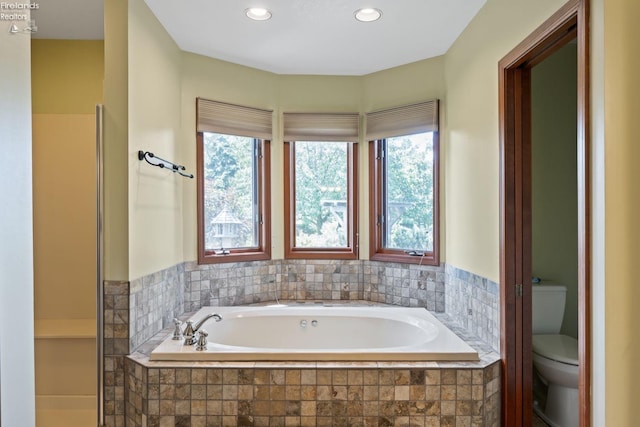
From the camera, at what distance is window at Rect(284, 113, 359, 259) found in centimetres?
342

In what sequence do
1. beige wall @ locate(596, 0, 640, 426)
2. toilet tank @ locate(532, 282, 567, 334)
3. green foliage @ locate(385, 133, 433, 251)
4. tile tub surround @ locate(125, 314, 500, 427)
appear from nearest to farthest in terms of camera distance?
beige wall @ locate(596, 0, 640, 426)
tile tub surround @ locate(125, 314, 500, 427)
toilet tank @ locate(532, 282, 567, 334)
green foliage @ locate(385, 133, 433, 251)

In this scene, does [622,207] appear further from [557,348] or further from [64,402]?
[64,402]

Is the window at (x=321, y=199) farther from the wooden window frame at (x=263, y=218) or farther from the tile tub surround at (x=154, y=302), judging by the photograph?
the tile tub surround at (x=154, y=302)

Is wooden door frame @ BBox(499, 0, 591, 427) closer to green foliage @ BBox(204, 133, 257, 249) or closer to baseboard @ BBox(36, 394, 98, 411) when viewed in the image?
green foliage @ BBox(204, 133, 257, 249)

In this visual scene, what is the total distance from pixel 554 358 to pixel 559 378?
0.38 ft

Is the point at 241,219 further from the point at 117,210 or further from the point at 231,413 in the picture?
the point at 231,413

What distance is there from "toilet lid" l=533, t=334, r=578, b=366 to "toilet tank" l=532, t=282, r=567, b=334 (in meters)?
0.09

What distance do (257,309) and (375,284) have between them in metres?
1.02

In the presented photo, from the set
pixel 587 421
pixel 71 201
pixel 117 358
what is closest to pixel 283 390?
pixel 117 358

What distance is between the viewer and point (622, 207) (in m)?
1.30

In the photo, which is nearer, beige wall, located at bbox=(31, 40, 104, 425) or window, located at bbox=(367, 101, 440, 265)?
beige wall, located at bbox=(31, 40, 104, 425)

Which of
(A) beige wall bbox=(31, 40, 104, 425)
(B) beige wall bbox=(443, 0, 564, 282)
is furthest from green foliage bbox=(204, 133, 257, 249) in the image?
(B) beige wall bbox=(443, 0, 564, 282)

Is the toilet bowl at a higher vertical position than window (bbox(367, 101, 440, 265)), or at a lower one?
lower

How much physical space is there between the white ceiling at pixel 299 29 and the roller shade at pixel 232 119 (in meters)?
0.36
